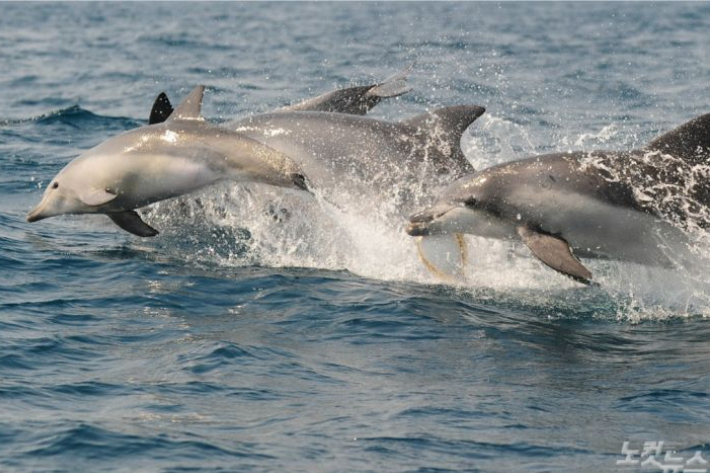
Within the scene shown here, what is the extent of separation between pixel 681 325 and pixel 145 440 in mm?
4967

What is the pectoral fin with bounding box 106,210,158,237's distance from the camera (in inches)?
472

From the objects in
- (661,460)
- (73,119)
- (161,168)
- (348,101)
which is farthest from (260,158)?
(73,119)

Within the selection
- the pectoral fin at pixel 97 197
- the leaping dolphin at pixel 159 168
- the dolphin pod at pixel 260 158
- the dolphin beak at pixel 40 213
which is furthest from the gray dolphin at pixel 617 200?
the dolphin beak at pixel 40 213

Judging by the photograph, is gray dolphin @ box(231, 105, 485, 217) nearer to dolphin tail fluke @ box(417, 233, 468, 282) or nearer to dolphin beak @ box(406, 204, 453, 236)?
dolphin tail fluke @ box(417, 233, 468, 282)

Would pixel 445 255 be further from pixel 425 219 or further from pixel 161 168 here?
pixel 161 168

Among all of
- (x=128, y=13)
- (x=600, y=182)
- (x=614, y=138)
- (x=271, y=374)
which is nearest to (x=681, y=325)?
(x=600, y=182)

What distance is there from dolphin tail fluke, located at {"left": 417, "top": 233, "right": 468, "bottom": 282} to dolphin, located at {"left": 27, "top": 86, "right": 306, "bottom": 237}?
1301 mm

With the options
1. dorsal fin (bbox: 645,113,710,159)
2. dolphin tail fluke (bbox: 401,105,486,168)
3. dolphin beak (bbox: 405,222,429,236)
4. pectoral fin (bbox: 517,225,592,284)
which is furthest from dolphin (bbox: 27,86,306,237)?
dorsal fin (bbox: 645,113,710,159)

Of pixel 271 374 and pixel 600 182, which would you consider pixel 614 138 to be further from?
pixel 271 374

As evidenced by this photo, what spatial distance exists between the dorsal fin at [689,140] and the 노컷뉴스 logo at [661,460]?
3567mm

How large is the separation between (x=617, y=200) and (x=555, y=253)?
785 millimetres

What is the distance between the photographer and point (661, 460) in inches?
286

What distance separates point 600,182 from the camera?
33.8 ft

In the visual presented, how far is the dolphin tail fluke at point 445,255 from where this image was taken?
11.3m
